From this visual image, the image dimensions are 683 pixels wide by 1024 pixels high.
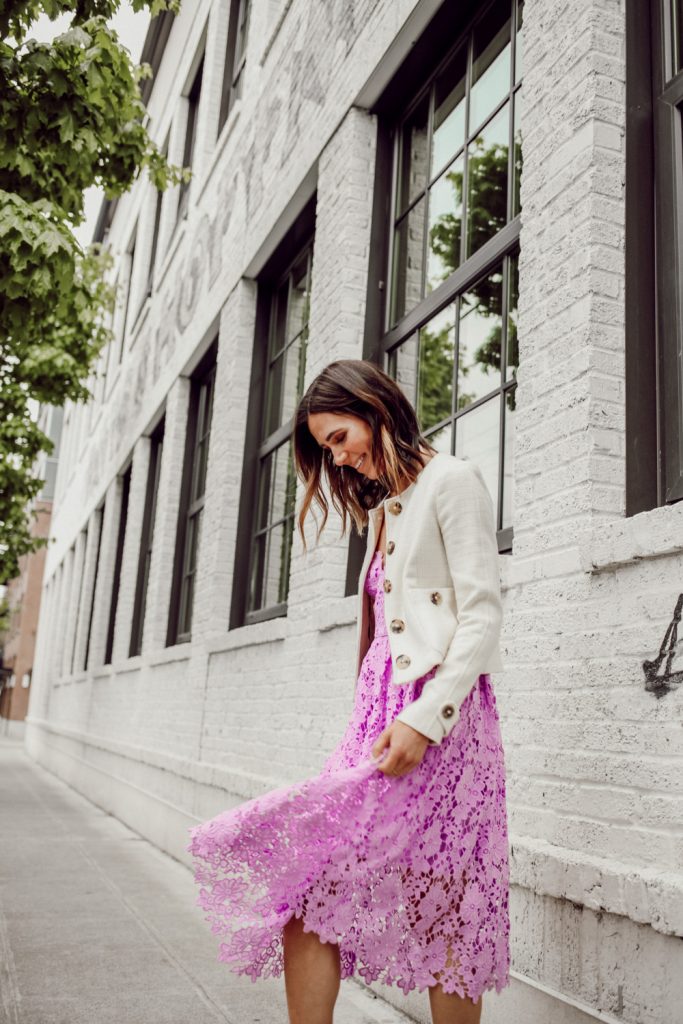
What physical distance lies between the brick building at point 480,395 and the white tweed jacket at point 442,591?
65 centimetres

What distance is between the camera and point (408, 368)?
5043 mm

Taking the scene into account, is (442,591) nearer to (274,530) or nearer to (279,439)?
(274,530)

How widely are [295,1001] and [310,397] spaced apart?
1337mm

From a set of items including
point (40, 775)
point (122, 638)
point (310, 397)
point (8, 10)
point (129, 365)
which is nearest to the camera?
point (310, 397)

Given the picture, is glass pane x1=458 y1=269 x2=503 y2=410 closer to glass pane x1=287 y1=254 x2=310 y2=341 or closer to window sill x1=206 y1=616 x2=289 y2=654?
window sill x1=206 y1=616 x2=289 y2=654

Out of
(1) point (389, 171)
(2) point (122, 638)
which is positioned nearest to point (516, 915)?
(1) point (389, 171)

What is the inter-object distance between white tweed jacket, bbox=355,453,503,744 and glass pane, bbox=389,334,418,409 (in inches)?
108

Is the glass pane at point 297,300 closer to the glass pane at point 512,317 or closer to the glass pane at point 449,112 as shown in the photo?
the glass pane at point 449,112

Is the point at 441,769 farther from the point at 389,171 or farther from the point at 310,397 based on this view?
the point at 389,171

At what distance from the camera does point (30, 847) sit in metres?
7.46

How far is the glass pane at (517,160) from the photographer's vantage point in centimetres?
402

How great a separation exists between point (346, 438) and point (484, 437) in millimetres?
1880

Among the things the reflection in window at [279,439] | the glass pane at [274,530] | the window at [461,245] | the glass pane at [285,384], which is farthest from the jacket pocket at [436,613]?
the glass pane at [285,384]

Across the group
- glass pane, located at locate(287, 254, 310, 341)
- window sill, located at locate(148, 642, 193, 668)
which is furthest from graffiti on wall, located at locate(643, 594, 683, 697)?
window sill, located at locate(148, 642, 193, 668)
